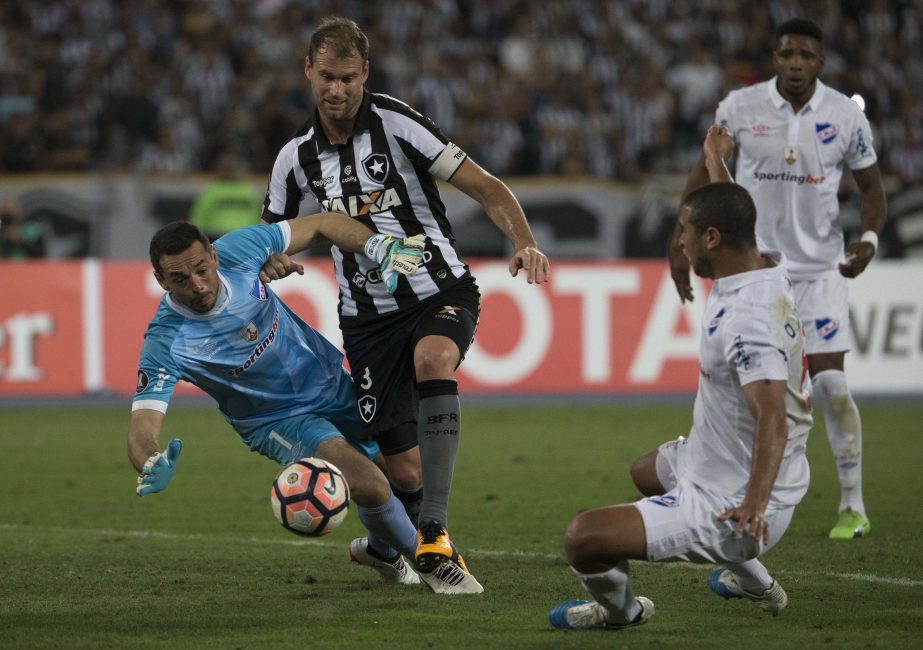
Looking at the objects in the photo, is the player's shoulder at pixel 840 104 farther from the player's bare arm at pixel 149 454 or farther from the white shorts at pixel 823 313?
the player's bare arm at pixel 149 454

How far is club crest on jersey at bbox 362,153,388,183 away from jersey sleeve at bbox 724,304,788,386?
7.08ft

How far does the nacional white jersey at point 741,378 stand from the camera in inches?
188

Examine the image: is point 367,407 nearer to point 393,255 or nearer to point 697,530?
point 393,255

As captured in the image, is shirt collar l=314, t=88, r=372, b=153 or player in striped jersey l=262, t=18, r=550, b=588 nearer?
player in striped jersey l=262, t=18, r=550, b=588

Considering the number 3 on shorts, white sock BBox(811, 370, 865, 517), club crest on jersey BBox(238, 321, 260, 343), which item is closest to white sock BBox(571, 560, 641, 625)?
the number 3 on shorts

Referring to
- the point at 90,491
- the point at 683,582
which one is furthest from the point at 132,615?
the point at 90,491

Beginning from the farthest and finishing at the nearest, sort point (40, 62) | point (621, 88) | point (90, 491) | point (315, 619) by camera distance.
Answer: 1. point (621, 88)
2. point (40, 62)
3. point (90, 491)
4. point (315, 619)

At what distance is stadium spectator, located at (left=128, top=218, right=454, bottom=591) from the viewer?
5848 millimetres

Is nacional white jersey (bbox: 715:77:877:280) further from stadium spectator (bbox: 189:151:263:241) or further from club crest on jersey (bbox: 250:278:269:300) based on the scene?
stadium spectator (bbox: 189:151:263:241)

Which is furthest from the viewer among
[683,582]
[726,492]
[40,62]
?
[40,62]

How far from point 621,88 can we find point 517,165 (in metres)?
1.95

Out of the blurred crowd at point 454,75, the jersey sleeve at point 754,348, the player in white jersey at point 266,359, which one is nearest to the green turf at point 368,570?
the player in white jersey at point 266,359

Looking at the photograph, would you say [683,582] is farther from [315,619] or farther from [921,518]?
Answer: [921,518]

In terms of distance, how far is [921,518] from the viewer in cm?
798
